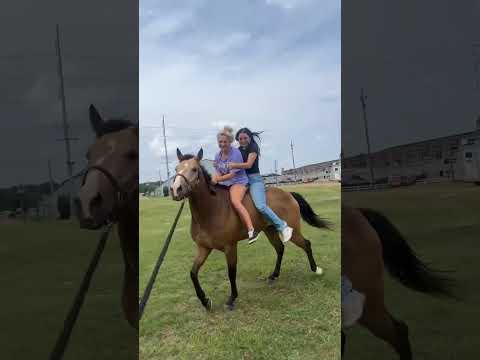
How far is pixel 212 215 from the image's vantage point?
10.2 feet

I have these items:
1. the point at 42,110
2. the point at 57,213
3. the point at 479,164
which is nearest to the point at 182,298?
the point at 57,213

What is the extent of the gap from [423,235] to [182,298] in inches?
71.9

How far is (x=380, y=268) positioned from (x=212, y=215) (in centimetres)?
125

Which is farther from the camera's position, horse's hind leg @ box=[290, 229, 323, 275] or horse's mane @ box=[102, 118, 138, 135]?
horse's hind leg @ box=[290, 229, 323, 275]

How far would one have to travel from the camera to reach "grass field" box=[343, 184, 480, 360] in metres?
2.47

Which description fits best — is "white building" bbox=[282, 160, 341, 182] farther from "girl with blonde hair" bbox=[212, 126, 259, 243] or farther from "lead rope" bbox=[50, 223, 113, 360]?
"lead rope" bbox=[50, 223, 113, 360]

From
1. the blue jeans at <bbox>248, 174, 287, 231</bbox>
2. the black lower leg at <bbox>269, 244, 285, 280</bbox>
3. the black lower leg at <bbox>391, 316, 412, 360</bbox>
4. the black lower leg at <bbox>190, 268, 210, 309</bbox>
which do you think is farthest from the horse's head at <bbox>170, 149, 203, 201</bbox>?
the black lower leg at <bbox>391, 316, 412, 360</bbox>

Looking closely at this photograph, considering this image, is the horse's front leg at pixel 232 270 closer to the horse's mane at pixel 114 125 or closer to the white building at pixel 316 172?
the white building at pixel 316 172

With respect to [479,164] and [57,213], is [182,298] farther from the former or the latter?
[479,164]

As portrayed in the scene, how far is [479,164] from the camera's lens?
256 centimetres

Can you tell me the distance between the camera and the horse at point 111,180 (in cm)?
201

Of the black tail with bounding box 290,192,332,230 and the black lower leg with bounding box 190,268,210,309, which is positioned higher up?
the black tail with bounding box 290,192,332,230

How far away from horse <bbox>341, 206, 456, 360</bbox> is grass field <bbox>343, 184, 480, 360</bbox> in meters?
0.04

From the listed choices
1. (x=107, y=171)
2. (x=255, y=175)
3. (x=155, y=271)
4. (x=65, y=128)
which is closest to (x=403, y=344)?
(x=255, y=175)
